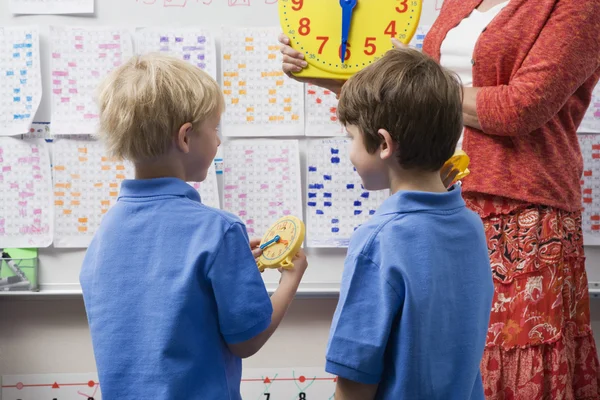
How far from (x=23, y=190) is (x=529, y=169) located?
4.77 ft

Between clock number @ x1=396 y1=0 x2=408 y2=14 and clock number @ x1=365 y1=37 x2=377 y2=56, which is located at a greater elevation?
clock number @ x1=396 y1=0 x2=408 y2=14

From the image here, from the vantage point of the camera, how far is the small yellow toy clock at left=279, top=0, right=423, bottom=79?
1.29m

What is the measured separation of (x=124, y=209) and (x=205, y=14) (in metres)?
1.09

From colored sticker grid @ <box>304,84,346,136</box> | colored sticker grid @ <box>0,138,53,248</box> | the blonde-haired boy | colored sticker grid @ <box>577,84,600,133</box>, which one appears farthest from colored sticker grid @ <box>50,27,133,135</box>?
colored sticker grid @ <box>577,84,600,133</box>

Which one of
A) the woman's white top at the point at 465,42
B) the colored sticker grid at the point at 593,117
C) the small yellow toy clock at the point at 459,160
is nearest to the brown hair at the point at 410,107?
the small yellow toy clock at the point at 459,160

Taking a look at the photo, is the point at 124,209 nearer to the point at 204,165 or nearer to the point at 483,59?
the point at 204,165

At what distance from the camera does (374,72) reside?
0.92 m

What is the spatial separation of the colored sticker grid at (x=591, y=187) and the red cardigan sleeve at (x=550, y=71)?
796 mm

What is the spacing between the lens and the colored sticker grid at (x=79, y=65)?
1.90 metres

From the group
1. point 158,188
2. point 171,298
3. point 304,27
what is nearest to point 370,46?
point 304,27

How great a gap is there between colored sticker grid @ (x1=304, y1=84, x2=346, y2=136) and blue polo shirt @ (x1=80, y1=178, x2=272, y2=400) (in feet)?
3.31

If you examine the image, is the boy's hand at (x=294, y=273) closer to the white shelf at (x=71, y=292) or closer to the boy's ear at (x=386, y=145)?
the boy's ear at (x=386, y=145)

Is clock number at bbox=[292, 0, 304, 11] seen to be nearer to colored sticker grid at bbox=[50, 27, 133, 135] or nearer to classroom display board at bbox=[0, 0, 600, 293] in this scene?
classroom display board at bbox=[0, 0, 600, 293]

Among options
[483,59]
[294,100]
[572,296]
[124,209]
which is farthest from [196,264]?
[294,100]
